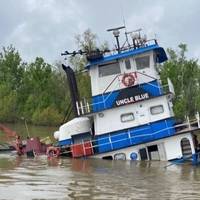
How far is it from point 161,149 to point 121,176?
5.58m

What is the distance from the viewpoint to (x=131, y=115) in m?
26.3

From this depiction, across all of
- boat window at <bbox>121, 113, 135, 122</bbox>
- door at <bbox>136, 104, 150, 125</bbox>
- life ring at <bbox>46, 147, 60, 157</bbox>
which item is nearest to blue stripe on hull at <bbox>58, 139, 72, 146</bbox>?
life ring at <bbox>46, 147, 60, 157</bbox>

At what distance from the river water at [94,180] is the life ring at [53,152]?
0.43 metres

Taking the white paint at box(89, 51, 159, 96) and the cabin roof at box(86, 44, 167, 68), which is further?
the white paint at box(89, 51, 159, 96)

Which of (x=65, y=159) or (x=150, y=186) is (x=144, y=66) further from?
(x=150, y=186)

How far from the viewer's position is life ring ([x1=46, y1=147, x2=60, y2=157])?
27728mm

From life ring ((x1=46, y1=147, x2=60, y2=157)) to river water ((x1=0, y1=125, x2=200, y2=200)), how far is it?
1.41ft

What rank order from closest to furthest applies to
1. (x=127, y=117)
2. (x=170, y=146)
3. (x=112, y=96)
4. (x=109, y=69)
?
(x=170, y=146)
(x=127, y=117)
(x=112, y=96)
(x=109, y=69)

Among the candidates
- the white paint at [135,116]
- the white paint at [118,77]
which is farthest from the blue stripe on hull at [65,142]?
the white paint at [118,77]

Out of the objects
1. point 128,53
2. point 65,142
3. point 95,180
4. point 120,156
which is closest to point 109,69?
point 128,53

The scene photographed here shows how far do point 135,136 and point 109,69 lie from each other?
3.42 metres

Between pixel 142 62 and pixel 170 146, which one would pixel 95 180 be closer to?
pixel 170 146

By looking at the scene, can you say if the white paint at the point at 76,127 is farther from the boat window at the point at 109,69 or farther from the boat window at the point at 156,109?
the boat window at the point at 156,109

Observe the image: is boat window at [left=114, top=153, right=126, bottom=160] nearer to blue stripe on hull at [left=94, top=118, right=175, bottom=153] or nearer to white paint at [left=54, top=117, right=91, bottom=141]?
blue stripe on hull at [left=94, top=118, right=175, bottom=153]
